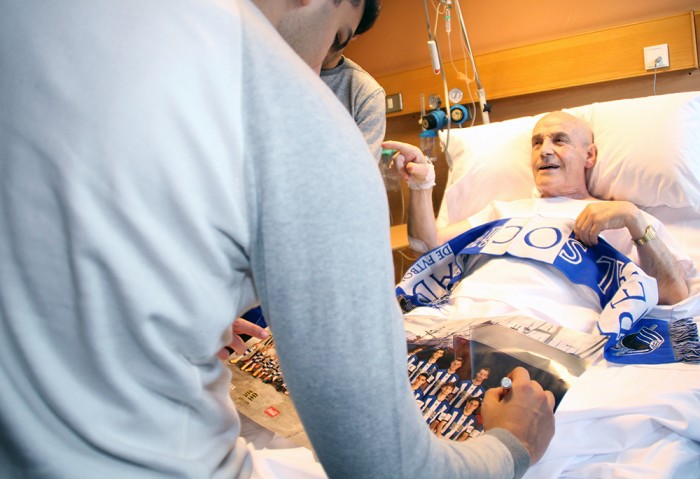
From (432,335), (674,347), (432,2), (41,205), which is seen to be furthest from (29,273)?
(432,2)

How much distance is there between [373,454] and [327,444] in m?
0.04

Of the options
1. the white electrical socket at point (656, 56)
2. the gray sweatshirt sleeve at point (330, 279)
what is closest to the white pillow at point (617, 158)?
the white electrical socket at point (656, 56)

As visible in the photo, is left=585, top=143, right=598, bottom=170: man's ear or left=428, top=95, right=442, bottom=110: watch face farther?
left=428, top=95, right=442, bottom=110: watch face

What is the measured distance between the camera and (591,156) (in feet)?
6.71

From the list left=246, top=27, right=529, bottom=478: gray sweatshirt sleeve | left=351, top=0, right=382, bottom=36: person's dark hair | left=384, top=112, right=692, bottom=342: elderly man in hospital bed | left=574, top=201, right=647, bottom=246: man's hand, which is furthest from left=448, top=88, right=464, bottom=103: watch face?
left=246, top=27, right=529, bottom=478: gray sweatshirt sleeve

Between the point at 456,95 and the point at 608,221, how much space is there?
4.31ft

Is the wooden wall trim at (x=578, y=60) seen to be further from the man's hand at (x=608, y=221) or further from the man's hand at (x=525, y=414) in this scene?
the man's hand at (x=525, y=414)

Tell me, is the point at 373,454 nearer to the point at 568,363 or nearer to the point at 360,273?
the point at 360,273

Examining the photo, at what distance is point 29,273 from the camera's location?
16.6 inches

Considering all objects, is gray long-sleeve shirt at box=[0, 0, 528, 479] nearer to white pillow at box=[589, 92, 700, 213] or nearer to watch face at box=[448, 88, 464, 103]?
white pillow at box=[589, 92, 700, 213]

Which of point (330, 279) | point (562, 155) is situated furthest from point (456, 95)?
point (330, 279)

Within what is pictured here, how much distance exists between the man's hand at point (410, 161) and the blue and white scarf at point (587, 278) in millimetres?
282

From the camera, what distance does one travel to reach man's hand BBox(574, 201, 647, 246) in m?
1.52

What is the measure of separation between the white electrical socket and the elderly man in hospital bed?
46cm
